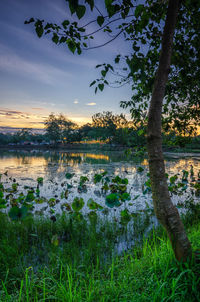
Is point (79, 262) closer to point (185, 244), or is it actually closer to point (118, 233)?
point (118, 233)

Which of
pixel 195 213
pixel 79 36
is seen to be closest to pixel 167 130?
pixel 195 213

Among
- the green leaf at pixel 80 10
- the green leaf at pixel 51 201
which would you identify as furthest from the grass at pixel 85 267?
the green leaf at pixel 80 10

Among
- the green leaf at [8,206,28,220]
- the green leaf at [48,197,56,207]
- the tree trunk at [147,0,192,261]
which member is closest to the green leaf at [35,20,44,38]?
the tree trunk at [147,0,192,261]

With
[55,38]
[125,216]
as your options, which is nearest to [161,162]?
[55,38]

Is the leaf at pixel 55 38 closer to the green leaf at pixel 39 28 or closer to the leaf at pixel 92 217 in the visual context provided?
the green leaf at pixel 39 28

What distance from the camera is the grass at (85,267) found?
1.53 meters

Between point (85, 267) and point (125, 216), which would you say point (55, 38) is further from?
point (125, 216)

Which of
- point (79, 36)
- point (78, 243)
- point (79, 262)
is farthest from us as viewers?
point (78, 243)

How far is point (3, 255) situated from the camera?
8.61 feet

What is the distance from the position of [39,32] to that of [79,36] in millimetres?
→ 406

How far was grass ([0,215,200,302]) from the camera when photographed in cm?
153

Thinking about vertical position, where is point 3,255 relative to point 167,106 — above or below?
below

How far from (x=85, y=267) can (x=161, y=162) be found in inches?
70.9

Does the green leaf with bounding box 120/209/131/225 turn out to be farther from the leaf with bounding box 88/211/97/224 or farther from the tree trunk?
the tree trunk
